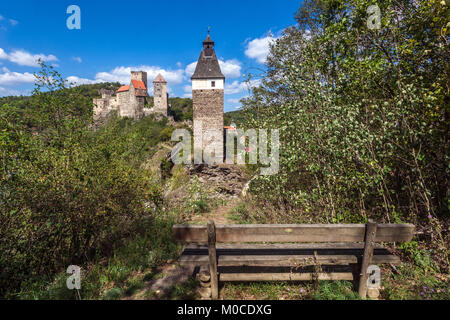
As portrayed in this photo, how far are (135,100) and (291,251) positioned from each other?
54.9 m

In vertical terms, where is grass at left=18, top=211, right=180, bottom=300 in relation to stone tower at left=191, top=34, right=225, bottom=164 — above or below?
below

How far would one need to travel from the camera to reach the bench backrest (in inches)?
86.7

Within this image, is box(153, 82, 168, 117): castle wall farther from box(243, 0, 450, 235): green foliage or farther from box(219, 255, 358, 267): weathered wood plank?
box(219, 255, 358, 267): weathered wood plank

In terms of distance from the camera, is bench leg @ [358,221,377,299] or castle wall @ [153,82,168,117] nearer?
bench leg @ [358,221,377,299]

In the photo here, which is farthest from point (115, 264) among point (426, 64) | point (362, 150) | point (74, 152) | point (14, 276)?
point (426, 64)

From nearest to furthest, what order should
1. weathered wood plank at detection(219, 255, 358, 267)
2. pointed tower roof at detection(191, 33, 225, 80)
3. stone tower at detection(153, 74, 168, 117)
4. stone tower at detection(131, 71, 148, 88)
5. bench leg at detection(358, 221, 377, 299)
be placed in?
bench leg at detection(358, 221, 377, 299) < weathered wood plank at detection(219, 255, 358, 267) < pointed tower roof at detection(191, 33, 225, 80) < stone tower at detection(153, 74, 168, 117) < stone tower at detection(131, 71, 148, 88)

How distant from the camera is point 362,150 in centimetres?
337

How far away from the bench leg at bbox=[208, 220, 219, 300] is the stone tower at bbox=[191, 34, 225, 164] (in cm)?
2197

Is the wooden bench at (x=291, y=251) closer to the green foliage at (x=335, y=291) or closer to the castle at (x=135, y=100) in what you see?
the green foliage at (x=335, y=291)

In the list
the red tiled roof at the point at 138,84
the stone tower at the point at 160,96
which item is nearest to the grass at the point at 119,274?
the stone tower at the point at 160,96

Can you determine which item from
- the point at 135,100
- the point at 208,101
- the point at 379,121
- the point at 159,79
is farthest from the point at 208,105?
the point at 135,100

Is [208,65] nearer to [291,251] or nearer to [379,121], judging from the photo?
[379,121]

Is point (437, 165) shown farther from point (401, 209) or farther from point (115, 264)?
point (115, 264)

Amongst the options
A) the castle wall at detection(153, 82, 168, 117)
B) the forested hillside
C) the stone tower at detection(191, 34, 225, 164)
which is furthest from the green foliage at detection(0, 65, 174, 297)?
the castle wall at detection(153, 82, 168, 117)
